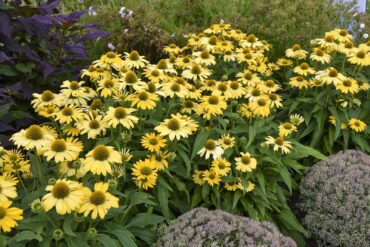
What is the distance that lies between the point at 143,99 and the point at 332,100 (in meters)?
1.50

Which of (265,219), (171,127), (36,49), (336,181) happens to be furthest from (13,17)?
(336,181)

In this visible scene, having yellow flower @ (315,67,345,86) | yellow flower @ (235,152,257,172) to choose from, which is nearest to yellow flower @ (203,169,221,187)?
yellow flower @ (235,152,257,172)

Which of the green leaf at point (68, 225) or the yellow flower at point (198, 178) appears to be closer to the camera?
the green leaf at point (68, 225)

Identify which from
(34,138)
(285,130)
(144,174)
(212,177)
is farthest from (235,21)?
(34,138)

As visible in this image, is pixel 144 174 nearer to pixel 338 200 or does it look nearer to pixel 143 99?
pixel 143 99

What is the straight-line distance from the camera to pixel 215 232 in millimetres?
2309

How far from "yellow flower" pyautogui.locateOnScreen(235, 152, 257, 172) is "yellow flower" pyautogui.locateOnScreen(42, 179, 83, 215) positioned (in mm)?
944

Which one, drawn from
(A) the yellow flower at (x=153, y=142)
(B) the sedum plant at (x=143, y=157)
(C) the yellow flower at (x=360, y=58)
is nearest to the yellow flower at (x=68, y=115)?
(B) the sedum plant at (x=143, y=157)

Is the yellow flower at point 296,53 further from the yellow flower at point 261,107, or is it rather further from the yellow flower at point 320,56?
the yellow flower at point 261,107

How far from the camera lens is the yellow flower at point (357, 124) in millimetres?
3148

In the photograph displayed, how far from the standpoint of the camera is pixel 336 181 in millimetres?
2891

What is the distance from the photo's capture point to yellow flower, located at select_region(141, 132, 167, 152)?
239cm

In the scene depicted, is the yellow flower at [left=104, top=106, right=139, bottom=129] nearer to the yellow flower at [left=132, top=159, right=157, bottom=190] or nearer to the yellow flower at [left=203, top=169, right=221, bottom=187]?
the yellow flower at [left=132, top=159, right=157, bottom=190]

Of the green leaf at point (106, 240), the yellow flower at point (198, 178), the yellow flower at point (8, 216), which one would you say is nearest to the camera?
the yellow flower at point (8, 216)
